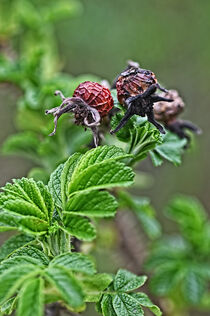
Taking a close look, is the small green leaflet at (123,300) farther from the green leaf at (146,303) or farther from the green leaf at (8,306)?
the green leaf at (8,306)

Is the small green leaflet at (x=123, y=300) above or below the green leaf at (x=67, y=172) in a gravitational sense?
below

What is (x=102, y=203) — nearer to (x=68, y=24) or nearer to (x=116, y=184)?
(x=116, y=184)

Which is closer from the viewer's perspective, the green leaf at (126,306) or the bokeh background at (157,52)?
the green leaf at (126,306)

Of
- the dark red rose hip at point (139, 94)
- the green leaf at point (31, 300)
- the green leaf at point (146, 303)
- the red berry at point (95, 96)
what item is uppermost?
the red berry at point (95, 96)

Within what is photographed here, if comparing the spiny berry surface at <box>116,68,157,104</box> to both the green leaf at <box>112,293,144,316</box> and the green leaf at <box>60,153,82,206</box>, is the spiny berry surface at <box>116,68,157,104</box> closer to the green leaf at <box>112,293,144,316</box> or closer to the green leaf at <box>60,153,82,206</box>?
the green leaf at <box>60,153,82,206</box>

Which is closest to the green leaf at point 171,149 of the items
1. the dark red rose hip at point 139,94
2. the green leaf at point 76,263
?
the dark red rose hip at point 139,94

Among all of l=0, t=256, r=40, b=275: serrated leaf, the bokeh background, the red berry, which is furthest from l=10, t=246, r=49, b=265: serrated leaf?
the bokeh background

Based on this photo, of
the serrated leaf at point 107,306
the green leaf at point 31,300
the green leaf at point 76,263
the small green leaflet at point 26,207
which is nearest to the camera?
the green leaf at point 31,300

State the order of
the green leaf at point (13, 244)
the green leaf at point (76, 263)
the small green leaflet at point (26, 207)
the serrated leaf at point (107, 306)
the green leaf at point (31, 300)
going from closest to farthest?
the green leaf at point (31, 300), the green leaf at point (76, 263), the small green leaflet at point (26, 207), the serrated leaf at point (107, 306), the green leaf at point (13, 244)
